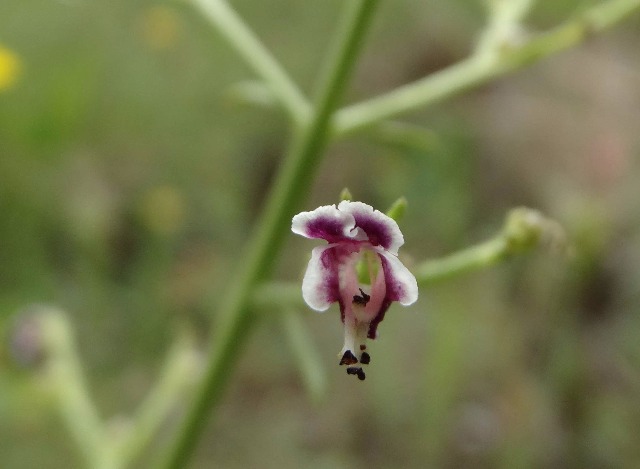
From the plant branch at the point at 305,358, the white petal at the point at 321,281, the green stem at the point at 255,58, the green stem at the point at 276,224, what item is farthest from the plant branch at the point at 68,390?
the white petal at the point at 321,281

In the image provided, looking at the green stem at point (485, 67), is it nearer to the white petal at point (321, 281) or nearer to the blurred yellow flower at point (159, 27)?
the white petal at point (321, 281)

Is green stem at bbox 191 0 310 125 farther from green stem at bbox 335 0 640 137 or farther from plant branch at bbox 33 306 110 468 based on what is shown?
plant branch at bbox 33 306 110 468

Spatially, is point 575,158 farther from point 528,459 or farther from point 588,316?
point 528,459

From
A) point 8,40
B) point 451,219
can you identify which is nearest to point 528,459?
point 451,219

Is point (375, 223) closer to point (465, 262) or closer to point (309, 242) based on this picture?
point (465, 262)

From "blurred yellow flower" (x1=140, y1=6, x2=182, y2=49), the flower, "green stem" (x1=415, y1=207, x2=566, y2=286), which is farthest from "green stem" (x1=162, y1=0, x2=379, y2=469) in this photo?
"blurred yellow flower" (x1=140, y1=6, x2=182, y2=49)

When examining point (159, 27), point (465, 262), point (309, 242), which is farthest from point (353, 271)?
point (159, 27)
